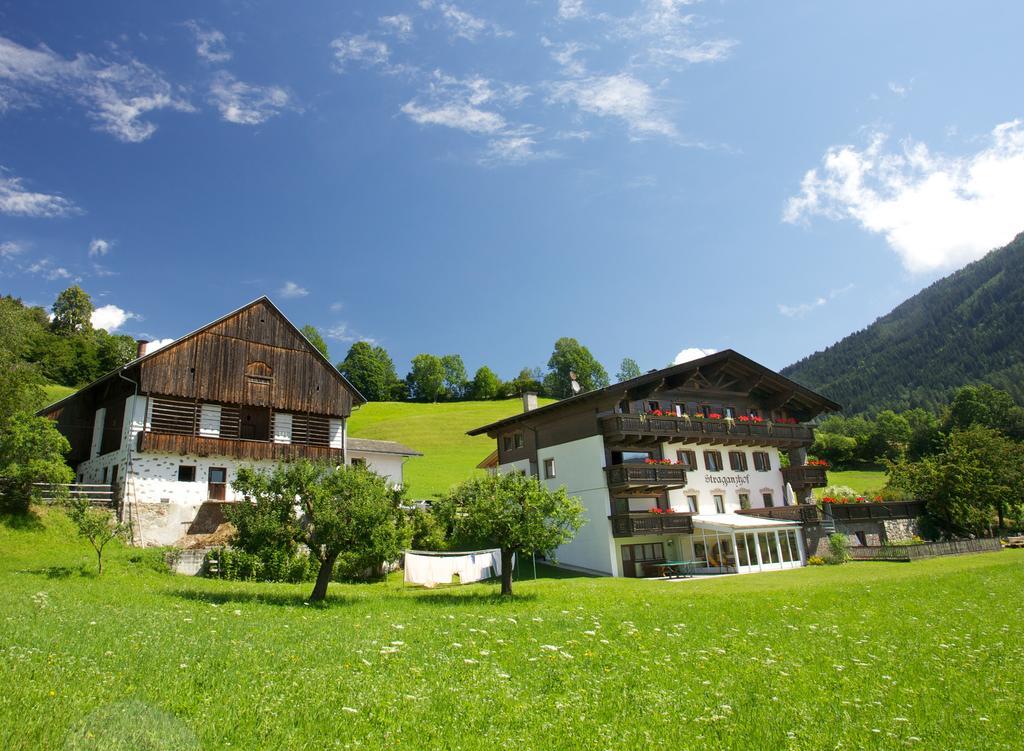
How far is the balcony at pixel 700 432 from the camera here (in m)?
35.2

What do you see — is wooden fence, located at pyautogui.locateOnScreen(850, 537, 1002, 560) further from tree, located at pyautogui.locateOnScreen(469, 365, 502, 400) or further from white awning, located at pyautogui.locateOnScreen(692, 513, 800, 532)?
tree, located at pyautogui.locateOnScreen(469, 365, 502, 400)

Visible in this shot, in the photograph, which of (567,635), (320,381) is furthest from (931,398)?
(567,635)

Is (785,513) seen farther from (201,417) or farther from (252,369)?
(201,417)

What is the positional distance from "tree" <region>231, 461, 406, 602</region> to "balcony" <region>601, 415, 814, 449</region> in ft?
58.5

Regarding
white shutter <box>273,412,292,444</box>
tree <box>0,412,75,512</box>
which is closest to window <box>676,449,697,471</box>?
white shutter <box>273,412,292,444</box>

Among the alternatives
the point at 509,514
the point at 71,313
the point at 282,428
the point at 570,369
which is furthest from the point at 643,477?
the point at 71,313

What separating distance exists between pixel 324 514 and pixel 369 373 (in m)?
109

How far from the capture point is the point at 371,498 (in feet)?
64.5

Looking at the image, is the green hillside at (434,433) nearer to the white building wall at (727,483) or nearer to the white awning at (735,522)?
the white building wall at (727,483)

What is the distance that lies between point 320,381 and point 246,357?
15.2 ft

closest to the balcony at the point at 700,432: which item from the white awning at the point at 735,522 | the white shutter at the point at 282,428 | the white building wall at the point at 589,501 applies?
the white building wall at the point at 589,501

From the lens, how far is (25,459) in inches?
1040

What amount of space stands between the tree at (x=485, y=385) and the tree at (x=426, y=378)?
7.11m

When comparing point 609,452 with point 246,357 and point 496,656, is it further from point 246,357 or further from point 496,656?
point 496,656
